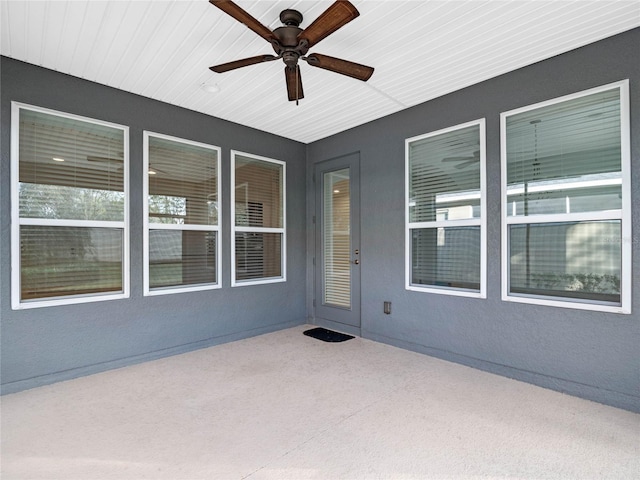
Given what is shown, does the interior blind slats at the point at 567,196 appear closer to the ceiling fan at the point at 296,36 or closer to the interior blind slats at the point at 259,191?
the ceiling fan at the point at 296,36

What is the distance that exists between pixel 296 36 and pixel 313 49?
1.84ft

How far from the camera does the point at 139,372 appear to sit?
318 cm

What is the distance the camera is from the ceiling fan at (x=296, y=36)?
6.04ft

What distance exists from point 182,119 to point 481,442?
4.00 metres

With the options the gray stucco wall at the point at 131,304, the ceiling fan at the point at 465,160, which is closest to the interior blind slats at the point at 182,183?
the gray stucco wall at the point at 131,304

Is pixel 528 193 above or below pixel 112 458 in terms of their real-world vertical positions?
above

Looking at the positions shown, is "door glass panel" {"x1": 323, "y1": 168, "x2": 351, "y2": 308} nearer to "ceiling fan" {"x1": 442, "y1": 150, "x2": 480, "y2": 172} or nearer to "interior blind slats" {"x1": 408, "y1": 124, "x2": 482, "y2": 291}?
"interior blind slats" {"x1": 408, "y1": 124, "x2": 482, "y2": 291}

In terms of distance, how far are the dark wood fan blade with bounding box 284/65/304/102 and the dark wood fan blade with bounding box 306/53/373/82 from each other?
0.14 metres

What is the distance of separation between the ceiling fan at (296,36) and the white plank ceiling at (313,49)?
0.56 ft

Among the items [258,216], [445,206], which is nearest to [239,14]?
[445,206]

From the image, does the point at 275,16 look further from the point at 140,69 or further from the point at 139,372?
the point at 139,372

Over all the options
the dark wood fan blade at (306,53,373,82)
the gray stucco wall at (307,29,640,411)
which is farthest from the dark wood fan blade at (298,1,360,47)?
the gray stucco wall at (307,29,640,411)

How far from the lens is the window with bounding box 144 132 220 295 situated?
3.56 metres

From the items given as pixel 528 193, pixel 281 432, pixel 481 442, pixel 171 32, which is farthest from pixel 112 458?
pixel 528 193
